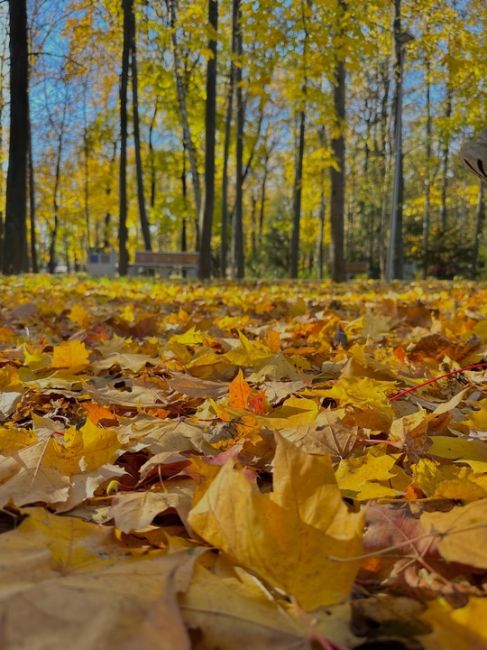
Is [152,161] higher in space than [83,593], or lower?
higher

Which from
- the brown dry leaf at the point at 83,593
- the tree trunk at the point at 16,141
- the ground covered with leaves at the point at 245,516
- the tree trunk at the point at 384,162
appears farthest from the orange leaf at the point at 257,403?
the tree trunk at the point at 384,162

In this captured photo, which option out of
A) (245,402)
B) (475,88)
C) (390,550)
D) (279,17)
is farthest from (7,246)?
(390,550)

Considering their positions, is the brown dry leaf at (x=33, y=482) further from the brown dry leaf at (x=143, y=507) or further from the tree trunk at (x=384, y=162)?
the tree trunk at (x=384, y=162)

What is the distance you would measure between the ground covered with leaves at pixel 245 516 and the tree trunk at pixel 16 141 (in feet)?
29.8

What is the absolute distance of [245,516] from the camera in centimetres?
63

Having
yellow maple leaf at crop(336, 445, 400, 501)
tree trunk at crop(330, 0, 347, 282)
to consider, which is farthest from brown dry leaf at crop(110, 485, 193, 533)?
tree trunk at crop(330, 0, 347, 282)

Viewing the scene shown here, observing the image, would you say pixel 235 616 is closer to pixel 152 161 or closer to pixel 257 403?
pixel 257 403

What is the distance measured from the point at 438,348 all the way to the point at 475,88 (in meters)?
10.8

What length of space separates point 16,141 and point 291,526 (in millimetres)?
10653

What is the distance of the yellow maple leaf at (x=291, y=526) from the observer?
0.60 m

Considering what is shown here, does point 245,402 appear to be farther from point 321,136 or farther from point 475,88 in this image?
point 321,136

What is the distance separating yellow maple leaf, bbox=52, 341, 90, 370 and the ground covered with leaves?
116mm

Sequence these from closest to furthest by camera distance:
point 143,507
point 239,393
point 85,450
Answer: point 143,507 < point 85,450 < point 239,393

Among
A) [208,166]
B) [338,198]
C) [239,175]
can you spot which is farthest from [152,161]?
[338,198]
